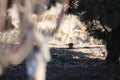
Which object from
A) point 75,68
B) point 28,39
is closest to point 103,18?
point 28,39

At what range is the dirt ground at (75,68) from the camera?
8906mm

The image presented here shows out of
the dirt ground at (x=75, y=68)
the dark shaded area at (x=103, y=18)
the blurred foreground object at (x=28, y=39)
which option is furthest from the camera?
the dirt ground at (x=75, y=68)

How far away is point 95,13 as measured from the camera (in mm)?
5996

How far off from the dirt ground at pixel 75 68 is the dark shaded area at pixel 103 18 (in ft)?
1.39

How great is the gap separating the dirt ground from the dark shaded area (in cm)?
42

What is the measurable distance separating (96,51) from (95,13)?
7.88m

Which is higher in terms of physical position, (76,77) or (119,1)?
(119,1)

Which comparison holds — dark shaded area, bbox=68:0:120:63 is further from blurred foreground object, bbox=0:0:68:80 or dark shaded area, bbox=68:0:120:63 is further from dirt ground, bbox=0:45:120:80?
blurred foreground object, bbox=0:0:68:80

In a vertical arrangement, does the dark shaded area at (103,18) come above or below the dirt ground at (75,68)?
above

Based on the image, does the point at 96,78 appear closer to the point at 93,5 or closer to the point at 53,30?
the point at 93,5

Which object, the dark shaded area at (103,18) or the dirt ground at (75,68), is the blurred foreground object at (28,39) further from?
the dirt ground at (75,68)

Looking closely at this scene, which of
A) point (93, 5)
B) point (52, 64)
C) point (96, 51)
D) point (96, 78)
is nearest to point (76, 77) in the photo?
point (96, 78)

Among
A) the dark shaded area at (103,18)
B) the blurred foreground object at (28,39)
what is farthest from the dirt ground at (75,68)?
the blurred foreground object at (28,39)

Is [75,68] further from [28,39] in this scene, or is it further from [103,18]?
[28,39]
